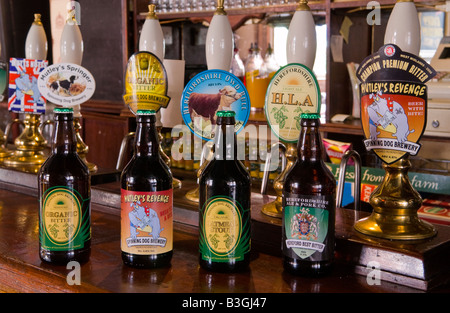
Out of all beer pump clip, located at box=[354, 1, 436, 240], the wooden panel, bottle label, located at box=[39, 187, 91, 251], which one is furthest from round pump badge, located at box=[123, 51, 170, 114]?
the wooden panel

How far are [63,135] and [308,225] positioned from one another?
1.68ft

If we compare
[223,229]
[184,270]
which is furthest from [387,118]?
[184,270]

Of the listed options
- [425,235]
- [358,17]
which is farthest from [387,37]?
[358,17]

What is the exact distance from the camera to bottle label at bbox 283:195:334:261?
97cm

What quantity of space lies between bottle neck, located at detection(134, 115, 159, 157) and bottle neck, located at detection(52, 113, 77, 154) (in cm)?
14

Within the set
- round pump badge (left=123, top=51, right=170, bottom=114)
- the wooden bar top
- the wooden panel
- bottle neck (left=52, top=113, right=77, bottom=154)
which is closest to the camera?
the wooden bar top

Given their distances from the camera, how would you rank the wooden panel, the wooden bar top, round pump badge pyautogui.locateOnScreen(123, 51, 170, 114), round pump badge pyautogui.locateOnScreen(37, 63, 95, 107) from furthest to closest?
the wooden panel
round pump badge pyautogui.locateOnScreen(37, 63, 95, 107)
round pump badge pyautogui.locateOnScreen(123, 51, 170, 114)
the wooden bar top

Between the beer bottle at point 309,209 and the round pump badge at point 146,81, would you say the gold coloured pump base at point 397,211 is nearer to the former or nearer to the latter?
the beer bottle at point 309,209

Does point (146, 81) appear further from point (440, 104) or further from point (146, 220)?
point (440, 104)

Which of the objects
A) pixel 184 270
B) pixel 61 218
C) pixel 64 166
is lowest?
pixel 184 270

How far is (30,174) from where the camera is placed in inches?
73.1

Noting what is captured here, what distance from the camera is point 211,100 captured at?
4.40ft

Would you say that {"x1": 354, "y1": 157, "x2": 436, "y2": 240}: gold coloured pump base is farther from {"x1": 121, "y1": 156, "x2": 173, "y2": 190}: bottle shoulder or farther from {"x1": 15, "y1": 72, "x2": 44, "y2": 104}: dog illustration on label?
{"x1": 15, "y1": 72, "x2": 44, "y2": 104}: dog illustration on label

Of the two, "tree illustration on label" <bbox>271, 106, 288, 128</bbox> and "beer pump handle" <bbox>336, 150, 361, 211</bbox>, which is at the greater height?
"tree illustration on label" <bbox>271, 106, 288, 128</bbox>
